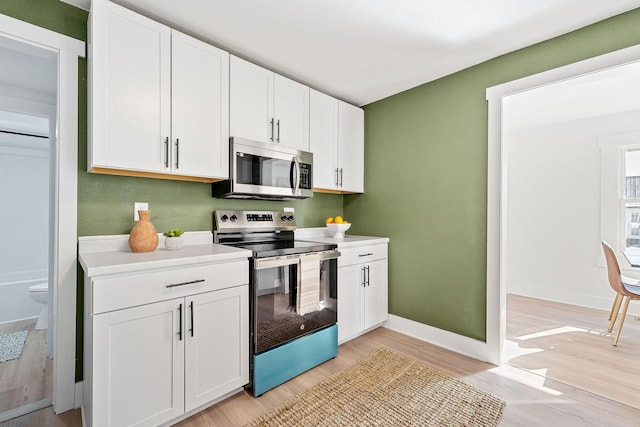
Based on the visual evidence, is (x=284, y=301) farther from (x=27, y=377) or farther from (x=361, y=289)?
(x=27, y=377)

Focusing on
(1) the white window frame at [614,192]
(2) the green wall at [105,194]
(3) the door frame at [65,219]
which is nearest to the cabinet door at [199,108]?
(2) the green wall at [105,194]

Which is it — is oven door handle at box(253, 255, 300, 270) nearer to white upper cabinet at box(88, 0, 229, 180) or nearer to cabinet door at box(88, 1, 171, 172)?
white upper cabinet at box(88, 0, 229, 180)

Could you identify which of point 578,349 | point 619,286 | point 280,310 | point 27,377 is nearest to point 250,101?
point 280,310

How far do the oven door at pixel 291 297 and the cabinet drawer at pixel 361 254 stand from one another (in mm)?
168

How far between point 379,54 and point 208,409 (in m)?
2.79

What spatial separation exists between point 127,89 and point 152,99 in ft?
0.44

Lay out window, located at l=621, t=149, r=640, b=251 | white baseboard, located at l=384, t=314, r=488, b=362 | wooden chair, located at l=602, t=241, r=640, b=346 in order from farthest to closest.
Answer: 1. window, located at l=621, t=149, r=640, b=251
2. wooden chair, located at l=602, t=241, r=640, b=346
3. white baseboard, located at l=384, t=314, r=488, b=362

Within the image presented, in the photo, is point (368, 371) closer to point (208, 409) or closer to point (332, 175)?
point (208, 409)

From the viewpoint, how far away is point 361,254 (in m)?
2.84

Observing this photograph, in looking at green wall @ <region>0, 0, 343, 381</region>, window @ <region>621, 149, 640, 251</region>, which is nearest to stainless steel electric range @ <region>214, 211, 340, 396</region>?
green wall @ <region>0, 0, 343, 381</region>

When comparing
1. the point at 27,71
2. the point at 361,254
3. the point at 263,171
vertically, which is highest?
the point at 27,71

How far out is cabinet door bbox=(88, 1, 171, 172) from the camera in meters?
1.66

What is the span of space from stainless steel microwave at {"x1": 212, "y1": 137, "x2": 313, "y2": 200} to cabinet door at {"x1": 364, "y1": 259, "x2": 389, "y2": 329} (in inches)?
40.6

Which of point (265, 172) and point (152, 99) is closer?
point (152, 99)
